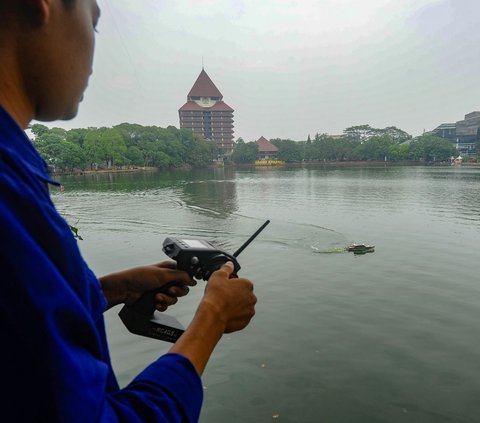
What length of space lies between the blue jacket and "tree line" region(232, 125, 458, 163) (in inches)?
3817

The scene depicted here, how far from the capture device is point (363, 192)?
28.5 meters

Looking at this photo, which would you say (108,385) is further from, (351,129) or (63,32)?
(351,129)

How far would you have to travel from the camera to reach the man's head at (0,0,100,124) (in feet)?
2.49

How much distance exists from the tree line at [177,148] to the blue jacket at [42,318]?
57.7m

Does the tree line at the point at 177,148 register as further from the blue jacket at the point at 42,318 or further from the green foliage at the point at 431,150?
the blue jacket at the point at 42,318

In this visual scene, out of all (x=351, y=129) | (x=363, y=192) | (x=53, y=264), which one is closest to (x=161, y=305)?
(x=53, y=264)

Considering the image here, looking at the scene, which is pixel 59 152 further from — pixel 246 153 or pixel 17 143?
pixel 17 143

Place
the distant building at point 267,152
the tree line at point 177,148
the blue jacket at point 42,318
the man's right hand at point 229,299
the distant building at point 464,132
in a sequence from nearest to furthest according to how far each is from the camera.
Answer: the blue jacket at point 42,318 → the man's right hand at point 229,299 → the tree line at point 177,148 → the distant building at point 464,132 → the distant building at point 267,152

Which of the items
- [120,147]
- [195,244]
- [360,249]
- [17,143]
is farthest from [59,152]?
[17,143]

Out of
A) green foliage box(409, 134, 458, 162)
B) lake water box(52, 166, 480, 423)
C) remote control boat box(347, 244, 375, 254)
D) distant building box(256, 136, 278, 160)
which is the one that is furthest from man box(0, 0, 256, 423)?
distant building box(256, 136, 278, 160)

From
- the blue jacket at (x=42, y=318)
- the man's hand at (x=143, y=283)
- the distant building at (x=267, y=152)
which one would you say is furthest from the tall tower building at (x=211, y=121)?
the blue jacket at (x=42, y=318)

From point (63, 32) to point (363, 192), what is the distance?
29.4 meters

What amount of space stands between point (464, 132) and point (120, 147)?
318 ft

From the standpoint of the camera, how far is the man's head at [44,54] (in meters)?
0.76
